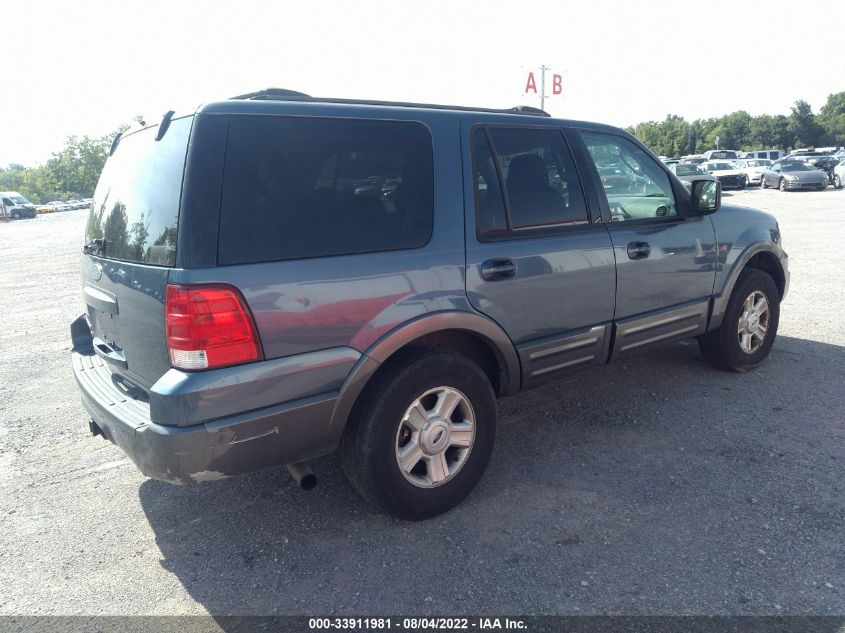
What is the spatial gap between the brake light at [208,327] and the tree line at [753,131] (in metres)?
82.0

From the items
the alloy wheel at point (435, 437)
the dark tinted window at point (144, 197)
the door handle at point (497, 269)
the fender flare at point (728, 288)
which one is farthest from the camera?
the fender flare at point (728, 288)

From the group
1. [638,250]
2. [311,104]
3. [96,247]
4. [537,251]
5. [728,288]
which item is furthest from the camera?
[728,288]

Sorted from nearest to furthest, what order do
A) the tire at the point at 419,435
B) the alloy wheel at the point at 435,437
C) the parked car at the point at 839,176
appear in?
the tire at the point at 419,435 < the alloy wheel at the point at 435,437 < the parked car at the point at 839,176

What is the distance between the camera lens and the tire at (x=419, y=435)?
2.75 m

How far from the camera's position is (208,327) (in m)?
2.31

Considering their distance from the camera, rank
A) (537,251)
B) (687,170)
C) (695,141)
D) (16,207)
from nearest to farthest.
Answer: (537,251) < (687,170) < (16,207) < (695,141)

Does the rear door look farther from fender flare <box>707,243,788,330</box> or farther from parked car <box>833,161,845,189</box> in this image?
parked car <box>833,161,845,189</box>

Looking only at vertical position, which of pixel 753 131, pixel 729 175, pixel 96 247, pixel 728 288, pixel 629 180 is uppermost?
pixel 753 131

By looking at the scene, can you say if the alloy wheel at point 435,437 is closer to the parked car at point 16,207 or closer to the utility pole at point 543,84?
the utility pole at point 543,84

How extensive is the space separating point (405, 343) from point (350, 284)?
1.30ft

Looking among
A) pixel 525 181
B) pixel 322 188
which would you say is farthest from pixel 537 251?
pixel 322 188

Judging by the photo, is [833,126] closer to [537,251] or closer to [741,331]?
[741,331]

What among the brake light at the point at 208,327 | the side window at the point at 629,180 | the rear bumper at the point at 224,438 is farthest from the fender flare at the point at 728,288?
the brake light at the point at 208,327

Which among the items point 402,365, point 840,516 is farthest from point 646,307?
point 402,365
